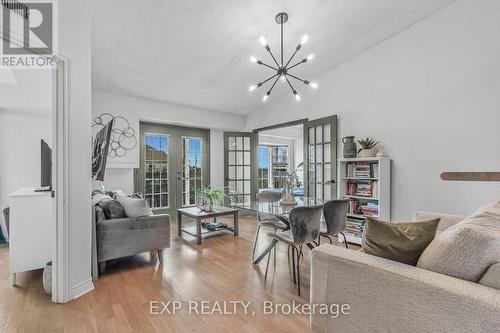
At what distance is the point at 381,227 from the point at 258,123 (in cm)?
475

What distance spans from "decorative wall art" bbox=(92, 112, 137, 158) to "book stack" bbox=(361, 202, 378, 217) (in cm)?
423

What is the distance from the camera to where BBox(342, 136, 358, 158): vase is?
3779 mm

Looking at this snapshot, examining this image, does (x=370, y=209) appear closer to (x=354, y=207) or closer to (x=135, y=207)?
(x=354, y=207)

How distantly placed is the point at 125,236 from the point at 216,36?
2684 millimetres

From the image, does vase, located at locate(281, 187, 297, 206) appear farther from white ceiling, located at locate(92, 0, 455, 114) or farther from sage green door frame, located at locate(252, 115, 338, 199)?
white ceiling, located at locate(92, 0, 455, 114)

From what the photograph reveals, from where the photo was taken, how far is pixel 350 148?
378 centimetres

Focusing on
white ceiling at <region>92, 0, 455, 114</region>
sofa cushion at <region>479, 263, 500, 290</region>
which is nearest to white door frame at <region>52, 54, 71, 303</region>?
white ceiling at <region>92, 0, 455, 114</region>

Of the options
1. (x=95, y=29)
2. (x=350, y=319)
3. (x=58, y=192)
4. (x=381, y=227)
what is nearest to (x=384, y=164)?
(x=381, y=227)

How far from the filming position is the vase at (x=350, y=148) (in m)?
3.78

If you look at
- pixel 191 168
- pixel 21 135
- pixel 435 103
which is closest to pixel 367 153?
pixel 435 103

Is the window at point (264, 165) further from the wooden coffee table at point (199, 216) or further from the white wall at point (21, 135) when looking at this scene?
the white wall at point (21, 135)

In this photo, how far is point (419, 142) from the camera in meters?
3.31

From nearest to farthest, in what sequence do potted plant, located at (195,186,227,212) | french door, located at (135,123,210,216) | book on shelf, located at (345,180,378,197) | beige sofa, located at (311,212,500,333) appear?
beige sofa, located at (311,212,500,333)
book on shelf, located at (345,180,378,197)
potted plant, located at (195,186,227,212)
french door, located at (135,123,210,216)

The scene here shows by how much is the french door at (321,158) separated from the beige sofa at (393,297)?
289 centimetres
